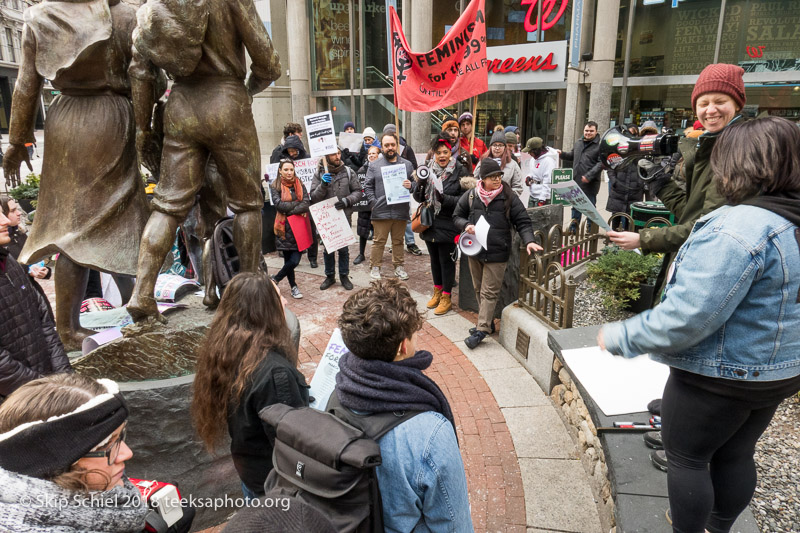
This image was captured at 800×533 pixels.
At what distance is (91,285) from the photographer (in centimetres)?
556

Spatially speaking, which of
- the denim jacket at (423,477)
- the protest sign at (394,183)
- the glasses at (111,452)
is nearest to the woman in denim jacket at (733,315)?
the denim jacket at (423,477)

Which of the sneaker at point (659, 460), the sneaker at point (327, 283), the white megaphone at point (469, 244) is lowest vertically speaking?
the sneaker at point (327, 283)

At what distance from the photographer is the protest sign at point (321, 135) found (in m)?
7.35

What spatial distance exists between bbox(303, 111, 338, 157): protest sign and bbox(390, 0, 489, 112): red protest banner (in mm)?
1041

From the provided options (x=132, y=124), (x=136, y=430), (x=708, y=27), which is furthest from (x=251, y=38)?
(x=708, y=27)

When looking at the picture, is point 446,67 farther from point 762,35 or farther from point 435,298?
point 762,35

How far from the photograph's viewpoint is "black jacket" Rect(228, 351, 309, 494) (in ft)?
6.95

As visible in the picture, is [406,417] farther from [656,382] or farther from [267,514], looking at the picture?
[656,382]

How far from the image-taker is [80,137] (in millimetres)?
3266

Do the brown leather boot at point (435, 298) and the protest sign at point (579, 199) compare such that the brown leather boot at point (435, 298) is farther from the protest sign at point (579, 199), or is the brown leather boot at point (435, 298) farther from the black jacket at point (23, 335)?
the black jacket at point (23, 335)

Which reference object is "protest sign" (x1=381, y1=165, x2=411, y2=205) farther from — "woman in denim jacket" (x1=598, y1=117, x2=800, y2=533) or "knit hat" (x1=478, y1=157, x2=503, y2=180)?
"woman in denim jacket" (x1=598, y1=117, x2=800, y2=533)

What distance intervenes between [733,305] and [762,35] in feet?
43.8

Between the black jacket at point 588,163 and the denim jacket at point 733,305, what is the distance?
7.11 metres

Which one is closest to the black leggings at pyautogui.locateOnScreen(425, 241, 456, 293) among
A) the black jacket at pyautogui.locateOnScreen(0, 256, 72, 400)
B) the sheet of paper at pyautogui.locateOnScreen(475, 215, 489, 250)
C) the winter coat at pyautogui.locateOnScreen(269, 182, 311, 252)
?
the sheet of paper at pyautogui.locateOnScreen(475, 215, 489, 250)
